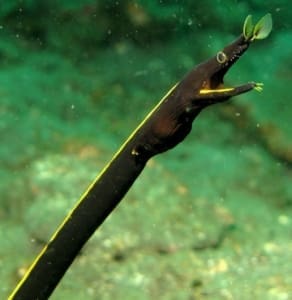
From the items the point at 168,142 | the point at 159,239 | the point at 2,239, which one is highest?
the point at 168,142

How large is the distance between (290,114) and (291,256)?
53.0 inches

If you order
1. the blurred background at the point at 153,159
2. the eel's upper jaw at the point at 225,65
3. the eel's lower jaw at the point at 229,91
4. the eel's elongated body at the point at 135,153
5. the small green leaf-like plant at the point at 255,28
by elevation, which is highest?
the small green leaf-like plant at the point at 255,28

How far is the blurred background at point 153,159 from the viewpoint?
114 inches

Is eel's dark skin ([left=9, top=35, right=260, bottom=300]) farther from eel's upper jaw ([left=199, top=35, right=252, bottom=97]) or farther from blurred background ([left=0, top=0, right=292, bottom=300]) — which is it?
blurred background ([left=0, top=0, right=292, bottom=300])

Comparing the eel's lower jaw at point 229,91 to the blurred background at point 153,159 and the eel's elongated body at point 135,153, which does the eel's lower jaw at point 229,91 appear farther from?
the blurred background at point 153,159

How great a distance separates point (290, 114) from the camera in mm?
4012

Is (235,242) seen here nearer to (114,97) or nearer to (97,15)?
(114,97)

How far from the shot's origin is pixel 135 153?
6.72 ft

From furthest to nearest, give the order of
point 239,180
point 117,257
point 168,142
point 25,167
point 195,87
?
point 239,180, point 25,167, point 117,257, point 168,142, point 195,87

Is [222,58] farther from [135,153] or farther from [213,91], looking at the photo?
[135,153]

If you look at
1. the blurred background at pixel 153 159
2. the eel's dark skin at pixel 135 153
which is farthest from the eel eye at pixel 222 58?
the blurred background at pixel 153 159

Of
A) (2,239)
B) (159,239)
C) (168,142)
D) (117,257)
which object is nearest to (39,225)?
(2,239)

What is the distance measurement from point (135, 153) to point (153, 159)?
1.57 metres

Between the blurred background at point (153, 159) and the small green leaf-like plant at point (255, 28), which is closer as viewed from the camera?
the small green leaf-like plant at point (255, 28)
